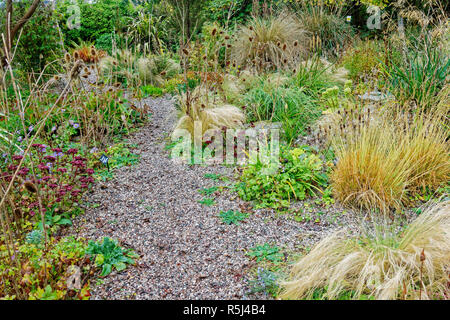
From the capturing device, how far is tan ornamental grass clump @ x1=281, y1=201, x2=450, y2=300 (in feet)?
6.07

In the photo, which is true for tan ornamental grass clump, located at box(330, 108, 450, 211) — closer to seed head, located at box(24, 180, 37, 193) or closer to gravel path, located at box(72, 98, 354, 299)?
gravel path, located at box(72, 98, 354, 299)

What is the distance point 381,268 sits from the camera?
195 centimetres

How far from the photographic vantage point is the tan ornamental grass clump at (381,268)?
185 cm

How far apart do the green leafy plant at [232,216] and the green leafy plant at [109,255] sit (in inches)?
29.9

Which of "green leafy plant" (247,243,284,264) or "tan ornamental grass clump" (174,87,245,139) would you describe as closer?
"green leafy plant" (247,243,284,264)

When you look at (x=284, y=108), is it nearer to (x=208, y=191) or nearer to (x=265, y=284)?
(x=208, y=191)

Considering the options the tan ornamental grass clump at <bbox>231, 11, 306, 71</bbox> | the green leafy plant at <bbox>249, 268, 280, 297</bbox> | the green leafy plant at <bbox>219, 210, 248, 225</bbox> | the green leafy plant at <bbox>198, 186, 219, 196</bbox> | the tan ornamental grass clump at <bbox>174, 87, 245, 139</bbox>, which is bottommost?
the green leafy plant at <bbox>249, 268, 280, 297</bbox>

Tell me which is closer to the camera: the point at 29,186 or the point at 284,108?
the point at 29,186

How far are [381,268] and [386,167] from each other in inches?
46.3

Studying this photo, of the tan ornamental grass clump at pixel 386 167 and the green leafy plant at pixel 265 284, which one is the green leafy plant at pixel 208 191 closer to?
the tan ornamental grass clump at pixel 386 167

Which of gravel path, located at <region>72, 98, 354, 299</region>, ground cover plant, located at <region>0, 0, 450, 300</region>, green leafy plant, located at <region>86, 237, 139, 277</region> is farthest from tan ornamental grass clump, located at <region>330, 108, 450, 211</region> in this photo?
green leafy plant, located at <region>86, 237, 139, 277</region>

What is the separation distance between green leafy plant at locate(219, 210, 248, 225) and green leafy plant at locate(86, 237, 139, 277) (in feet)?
2.49

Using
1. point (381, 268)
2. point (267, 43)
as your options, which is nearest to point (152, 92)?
point (267, 43)

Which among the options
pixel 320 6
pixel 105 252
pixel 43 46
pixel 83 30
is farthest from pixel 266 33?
pixel 83 30
